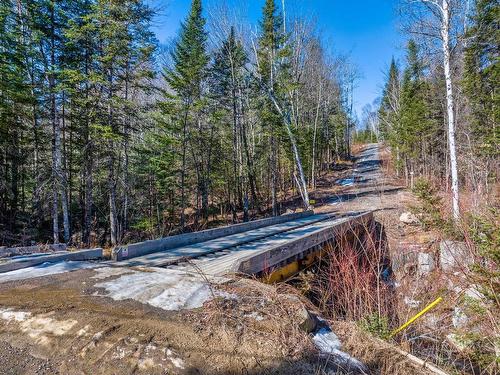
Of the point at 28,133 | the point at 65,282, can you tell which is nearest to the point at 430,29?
the point at 65,282

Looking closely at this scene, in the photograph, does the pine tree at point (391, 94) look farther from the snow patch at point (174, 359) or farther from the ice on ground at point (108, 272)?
the snow patch at point (174, 359)

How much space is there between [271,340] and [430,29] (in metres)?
10.7

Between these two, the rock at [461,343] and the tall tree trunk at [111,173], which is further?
the tall tree trunk at [111,173]

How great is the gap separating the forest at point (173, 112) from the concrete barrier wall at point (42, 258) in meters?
5.52

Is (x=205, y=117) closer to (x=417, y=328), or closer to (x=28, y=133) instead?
(x=28, y=133)

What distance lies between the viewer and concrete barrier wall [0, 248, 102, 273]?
15.9ft

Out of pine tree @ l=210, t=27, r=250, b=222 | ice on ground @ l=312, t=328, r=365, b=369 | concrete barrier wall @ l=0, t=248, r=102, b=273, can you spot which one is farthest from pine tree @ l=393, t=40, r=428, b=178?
concrete barrier wall @ l=0, t=248, r=102, b=273

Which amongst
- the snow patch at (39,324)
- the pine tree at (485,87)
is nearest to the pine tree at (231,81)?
the pine tree at (485,87)

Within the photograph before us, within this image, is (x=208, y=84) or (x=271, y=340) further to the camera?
(x=208, y=84)

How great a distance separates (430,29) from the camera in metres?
9.29

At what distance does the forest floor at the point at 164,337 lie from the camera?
241cm

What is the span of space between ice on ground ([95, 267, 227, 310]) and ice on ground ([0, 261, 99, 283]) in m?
1.15

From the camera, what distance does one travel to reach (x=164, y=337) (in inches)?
104

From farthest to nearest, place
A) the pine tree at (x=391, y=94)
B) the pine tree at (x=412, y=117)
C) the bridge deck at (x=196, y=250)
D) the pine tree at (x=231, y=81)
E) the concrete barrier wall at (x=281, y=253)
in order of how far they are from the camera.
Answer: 1. the pine tree at (x=391, y=94)
2. the pine tree at (x=412, y=117)
3. the pine tree at (x=231, y=81)
4. the bridge deck at (x=196, y=250)
5. the concrete barrier wall at (x=281, y=253)
